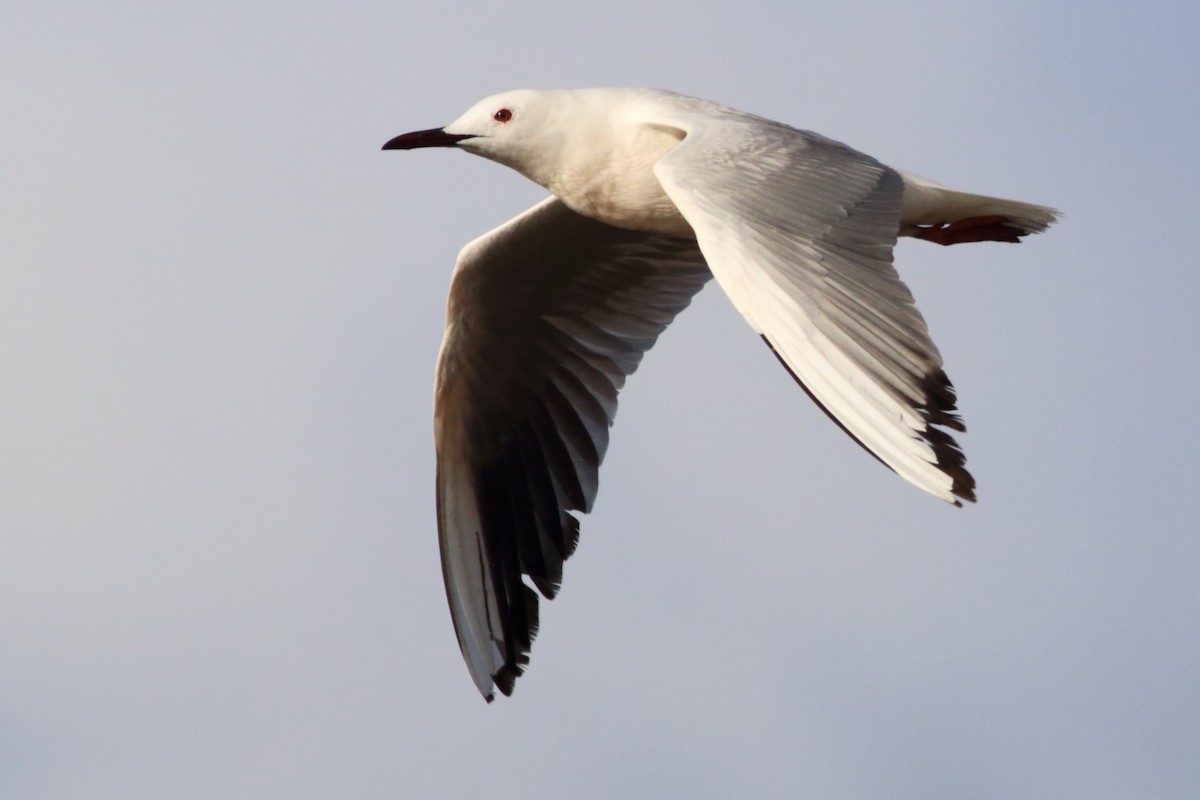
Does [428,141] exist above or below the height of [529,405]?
above

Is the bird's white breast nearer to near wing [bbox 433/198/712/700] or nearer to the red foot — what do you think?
near wing [bbox 433/198/712/700]

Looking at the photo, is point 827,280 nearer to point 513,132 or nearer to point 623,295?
point 513,132

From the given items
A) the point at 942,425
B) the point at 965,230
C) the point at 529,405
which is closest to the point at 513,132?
the point at 529,405

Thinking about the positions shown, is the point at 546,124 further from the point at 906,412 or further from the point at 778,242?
the point at 906,412

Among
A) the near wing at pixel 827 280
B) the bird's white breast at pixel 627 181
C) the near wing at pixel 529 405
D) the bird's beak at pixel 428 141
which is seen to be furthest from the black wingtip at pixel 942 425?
the near wing at pixel 529 405

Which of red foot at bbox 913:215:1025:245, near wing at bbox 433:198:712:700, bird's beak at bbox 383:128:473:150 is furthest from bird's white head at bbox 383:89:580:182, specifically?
red foot at bbox 913:215:1025:245

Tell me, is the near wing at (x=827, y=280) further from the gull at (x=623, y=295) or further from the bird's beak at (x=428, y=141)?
the bird's beak at (x=428, y=141)

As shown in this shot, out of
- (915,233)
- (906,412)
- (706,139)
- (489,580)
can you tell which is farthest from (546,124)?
(906,412)
